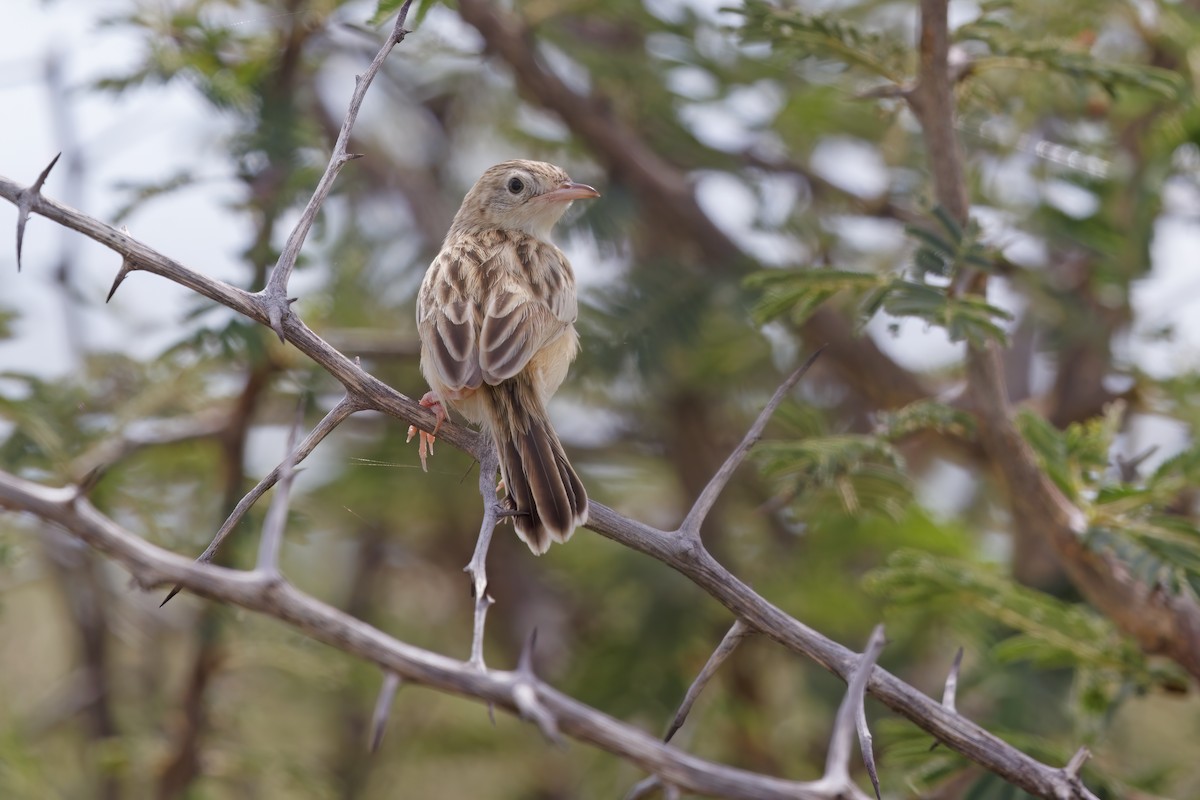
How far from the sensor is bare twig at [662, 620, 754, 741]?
2.26 metres

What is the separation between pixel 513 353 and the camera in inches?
133

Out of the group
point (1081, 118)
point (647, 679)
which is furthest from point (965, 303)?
point (1081, 118)

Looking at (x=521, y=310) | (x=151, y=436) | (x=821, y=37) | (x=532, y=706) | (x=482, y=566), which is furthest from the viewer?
(x=151, y=436)

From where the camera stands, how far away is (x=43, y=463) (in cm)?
415

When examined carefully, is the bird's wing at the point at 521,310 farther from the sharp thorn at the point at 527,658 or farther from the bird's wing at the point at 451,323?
the sharp thorn at the point at 527,658

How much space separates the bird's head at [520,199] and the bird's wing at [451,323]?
704 mm

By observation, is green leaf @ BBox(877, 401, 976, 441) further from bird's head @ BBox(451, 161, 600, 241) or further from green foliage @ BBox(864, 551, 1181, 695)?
bird's head @ BBox(451, 161, 600, 241)

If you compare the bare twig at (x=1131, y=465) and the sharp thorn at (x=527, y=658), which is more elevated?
the sharp thorn at (x=527, y=658)

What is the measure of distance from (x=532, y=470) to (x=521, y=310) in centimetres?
68

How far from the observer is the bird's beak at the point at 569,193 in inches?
167

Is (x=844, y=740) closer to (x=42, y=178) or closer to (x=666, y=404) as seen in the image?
(x=42, y=178)

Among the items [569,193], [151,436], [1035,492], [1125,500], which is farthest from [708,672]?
[151,436]

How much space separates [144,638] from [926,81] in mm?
4774

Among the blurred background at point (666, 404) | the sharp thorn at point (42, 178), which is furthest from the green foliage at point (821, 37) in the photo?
the sharp thorn at point (42, 178)
